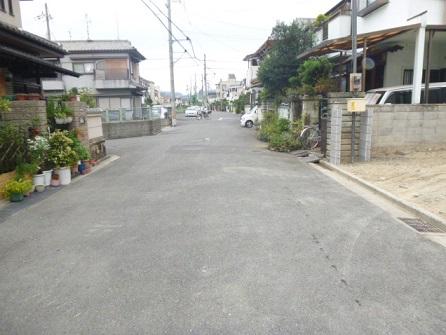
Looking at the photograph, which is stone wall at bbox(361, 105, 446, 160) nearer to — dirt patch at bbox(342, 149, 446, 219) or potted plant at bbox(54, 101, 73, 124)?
dirt patch at bbox(342, 149, 446, 219)

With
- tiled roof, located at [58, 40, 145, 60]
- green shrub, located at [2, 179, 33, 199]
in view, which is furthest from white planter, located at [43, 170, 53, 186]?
tiled roof, located at [58, 40, 145, 60]

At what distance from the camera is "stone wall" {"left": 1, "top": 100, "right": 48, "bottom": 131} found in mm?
8766

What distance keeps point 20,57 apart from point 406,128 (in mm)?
10671

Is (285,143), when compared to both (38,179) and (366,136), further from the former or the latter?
(38,179)

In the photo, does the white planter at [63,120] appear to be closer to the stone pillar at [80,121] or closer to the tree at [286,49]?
the stone pillar at [80,121]

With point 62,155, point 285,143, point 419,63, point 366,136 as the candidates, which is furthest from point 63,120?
point 419,63

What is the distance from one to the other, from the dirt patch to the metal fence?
17385 millimetres

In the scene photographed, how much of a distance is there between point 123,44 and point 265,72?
18.0 metres

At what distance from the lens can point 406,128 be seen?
416 inches

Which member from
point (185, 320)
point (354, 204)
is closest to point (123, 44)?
point (354, 204)

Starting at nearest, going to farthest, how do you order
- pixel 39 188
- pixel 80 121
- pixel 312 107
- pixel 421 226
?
pixel 421 226
pixel 39 188
pixel 80 121
pixel 312 107

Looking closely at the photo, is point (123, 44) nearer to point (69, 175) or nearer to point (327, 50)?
point (327, 50)

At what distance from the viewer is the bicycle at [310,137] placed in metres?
14.1

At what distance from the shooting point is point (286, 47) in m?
20.3
